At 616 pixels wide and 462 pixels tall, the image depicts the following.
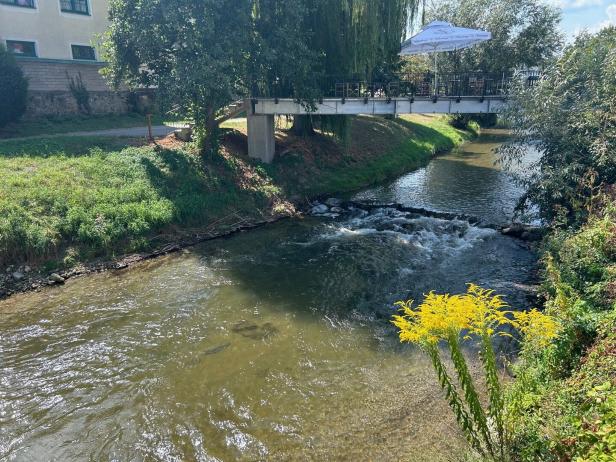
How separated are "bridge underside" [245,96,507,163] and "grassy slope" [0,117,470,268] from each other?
1.24 metres

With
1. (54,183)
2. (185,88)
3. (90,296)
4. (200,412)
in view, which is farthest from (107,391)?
(185,88)

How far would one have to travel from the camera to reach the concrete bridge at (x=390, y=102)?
820 inches

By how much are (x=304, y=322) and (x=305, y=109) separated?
13589 millimetres

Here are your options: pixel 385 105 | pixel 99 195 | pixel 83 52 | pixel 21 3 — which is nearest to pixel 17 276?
pixel 99 195

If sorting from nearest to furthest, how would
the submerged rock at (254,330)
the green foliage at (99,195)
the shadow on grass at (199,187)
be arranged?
the submerged rock at (254,330)
the green foliage at (99,195)
the shadow on grass at (199,187)

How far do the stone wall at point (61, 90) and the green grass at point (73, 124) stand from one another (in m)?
0.78

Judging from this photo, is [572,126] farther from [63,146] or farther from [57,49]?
[57,49]

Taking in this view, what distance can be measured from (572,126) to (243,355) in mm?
13112

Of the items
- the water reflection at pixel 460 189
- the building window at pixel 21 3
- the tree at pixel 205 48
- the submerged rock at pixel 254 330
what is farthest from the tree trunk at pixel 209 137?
the building window at pixel 21 3

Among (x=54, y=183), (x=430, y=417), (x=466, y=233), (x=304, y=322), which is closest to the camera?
(x=430, y=417)

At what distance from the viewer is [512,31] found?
31.6 metres

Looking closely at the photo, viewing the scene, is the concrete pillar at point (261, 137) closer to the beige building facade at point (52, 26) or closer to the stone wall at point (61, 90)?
the beige building facade at point (52, 26)

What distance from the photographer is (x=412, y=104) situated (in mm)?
21547

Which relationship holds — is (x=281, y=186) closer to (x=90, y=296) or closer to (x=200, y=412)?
(x=90, y=296)
